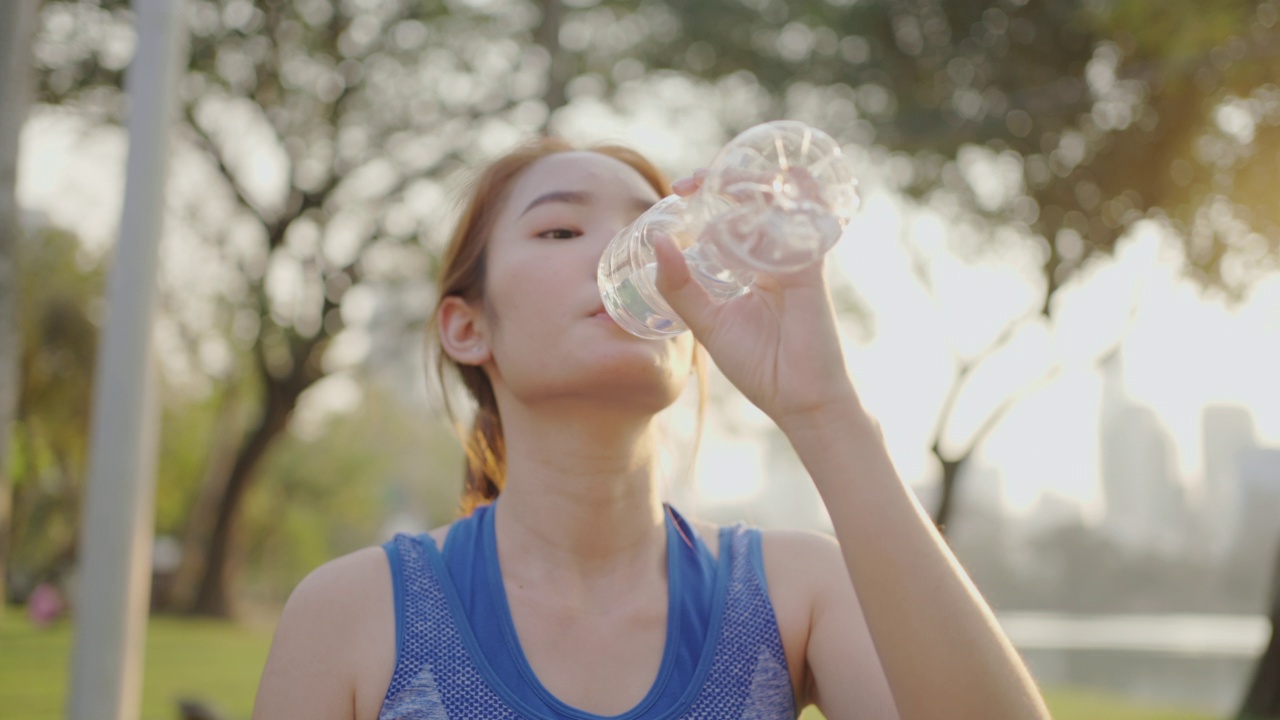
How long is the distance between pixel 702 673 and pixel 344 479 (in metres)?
32.9

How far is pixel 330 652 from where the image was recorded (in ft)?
6.15

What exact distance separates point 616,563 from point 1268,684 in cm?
932

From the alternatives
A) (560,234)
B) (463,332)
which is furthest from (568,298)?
(463,332)

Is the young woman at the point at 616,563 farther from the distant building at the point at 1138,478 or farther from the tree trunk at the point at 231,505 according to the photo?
the tree trunk at the point at 231,505

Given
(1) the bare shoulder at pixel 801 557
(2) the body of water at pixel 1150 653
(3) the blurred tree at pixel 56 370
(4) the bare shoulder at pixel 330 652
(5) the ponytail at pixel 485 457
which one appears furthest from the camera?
(3) the blurred tree at pixel 56 370

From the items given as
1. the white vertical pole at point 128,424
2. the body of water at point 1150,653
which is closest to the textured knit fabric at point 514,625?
the white vertical pole at point 128,424

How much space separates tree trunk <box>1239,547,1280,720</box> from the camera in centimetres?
945

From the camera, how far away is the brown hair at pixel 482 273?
244 cm

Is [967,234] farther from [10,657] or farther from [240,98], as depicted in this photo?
[10,657]

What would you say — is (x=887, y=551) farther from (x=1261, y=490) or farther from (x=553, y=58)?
(x=1261, y=490)

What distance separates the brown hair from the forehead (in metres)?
0.07

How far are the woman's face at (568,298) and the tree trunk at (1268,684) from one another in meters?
9.31

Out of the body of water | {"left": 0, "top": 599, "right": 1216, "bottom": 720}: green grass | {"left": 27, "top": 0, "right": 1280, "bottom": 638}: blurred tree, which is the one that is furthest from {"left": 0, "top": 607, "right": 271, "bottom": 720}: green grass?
the body of water

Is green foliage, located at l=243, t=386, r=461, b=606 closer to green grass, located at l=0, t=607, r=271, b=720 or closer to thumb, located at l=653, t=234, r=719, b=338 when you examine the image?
green grass, located at l=0, t=607, r=271, b=720
